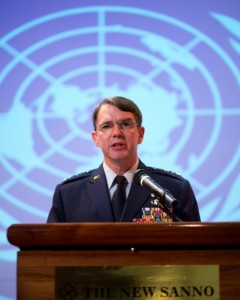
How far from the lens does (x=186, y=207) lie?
223 centimetres

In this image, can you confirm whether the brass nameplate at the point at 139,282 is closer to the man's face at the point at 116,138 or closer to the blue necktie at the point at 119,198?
the blue necktie at the point at 119,198

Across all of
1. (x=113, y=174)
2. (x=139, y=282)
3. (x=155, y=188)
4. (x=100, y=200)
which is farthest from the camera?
(x=113, y=174)

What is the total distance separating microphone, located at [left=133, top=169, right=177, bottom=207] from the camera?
1.50 meters

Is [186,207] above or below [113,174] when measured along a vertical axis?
below

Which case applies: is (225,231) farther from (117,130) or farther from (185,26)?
(185,26)

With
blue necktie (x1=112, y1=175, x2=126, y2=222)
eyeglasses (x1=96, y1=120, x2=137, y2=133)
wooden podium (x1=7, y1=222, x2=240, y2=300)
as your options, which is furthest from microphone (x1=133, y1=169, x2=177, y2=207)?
eyeglasses (x1=96, y1=120, x2=137, y2=133)

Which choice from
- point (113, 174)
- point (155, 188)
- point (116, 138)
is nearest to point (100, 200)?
point (113, 174)

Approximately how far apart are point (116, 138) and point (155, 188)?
73 centimetres

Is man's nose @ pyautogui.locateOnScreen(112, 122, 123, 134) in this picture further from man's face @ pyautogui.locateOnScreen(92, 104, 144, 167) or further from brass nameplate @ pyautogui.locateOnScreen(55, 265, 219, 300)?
brass nameplate @ pyautogui.locateOnScreen(55, 265, 219, 300)

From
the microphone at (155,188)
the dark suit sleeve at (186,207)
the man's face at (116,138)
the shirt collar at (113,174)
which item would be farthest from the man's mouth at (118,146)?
the microphone at (155,188)

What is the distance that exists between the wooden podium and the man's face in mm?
1165

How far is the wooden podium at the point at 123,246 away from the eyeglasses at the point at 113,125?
1.23 metres

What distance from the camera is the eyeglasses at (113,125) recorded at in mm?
2295

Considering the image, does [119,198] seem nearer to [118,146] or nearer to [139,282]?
[118,146]
